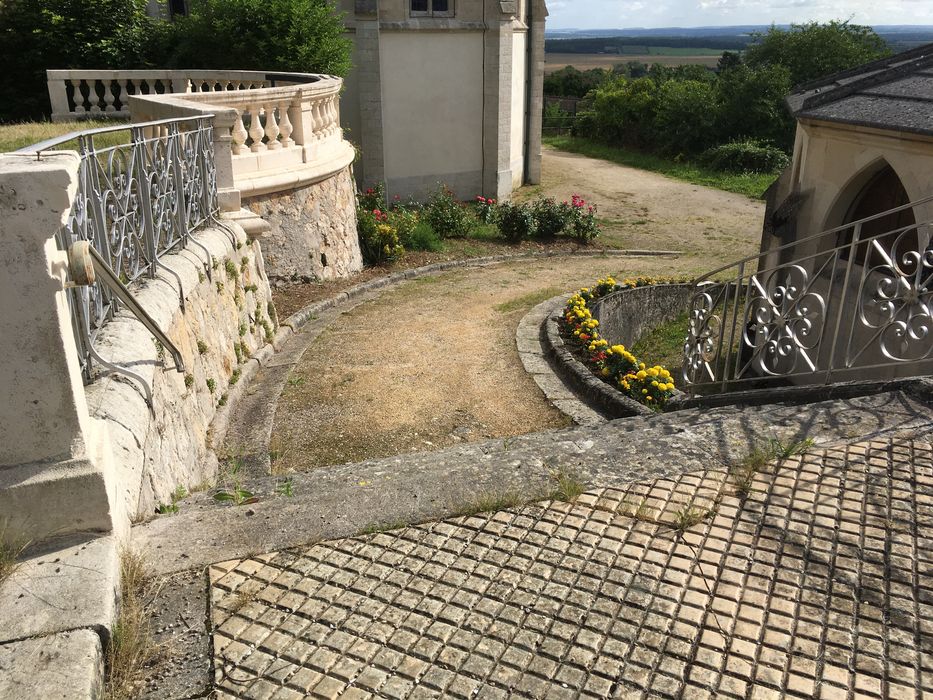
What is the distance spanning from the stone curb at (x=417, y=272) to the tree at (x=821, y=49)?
1836 cm

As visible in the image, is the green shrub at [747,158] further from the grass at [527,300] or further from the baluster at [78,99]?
the baluster at [78,99]

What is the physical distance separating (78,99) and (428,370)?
9.96 metres

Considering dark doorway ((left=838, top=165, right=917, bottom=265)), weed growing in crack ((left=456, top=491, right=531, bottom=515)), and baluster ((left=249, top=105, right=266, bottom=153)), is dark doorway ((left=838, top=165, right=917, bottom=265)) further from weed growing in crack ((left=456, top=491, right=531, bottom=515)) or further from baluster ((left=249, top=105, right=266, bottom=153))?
baluster ((left=249, top=105, right=266, bottom=153))

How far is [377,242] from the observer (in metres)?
11.7

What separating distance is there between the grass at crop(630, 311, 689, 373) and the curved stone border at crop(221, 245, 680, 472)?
3.57 metres

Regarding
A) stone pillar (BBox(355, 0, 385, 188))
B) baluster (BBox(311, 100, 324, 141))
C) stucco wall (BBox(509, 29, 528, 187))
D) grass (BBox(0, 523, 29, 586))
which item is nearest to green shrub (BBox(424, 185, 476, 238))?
stone pillar (BBox(355, 0, 385, 188))

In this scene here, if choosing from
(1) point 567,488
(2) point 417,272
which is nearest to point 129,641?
(1) point 567,488

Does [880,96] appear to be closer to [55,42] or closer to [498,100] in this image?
[498,100]

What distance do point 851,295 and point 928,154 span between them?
170 centimetres

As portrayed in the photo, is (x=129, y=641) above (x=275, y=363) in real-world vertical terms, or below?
above

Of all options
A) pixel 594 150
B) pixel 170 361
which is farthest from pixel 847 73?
pixel 594 150

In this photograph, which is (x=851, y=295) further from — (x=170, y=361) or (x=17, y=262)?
(x=17, y=262)

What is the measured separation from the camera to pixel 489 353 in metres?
7.50

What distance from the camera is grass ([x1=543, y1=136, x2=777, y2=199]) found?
2152cm
